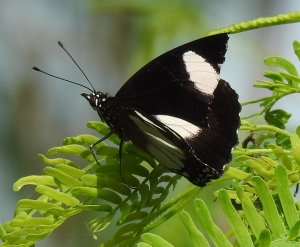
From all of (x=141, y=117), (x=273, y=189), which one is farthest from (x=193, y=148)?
(x=273, y=189)

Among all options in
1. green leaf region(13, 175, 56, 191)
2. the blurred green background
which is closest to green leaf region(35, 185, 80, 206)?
green leaf region(13, 175, 56, 191)

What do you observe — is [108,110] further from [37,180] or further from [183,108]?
[37,180]

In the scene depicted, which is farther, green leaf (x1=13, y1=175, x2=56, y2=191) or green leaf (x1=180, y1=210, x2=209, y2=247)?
green leaf (x1=13, y1=175, x2=56, y2=191)

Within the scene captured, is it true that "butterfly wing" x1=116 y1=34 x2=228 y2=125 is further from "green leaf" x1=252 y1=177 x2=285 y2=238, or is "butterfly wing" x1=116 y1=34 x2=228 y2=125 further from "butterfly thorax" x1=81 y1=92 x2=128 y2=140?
"green leaf" x1=252 y1=177 x2=285 y2=238

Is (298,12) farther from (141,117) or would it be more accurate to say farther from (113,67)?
(113,67)

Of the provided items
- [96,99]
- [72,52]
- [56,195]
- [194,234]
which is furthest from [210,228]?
[72,52]

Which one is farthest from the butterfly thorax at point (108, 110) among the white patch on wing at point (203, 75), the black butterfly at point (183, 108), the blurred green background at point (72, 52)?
the blurred green background at point (72, 52)
